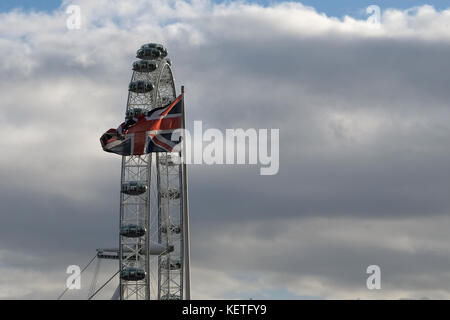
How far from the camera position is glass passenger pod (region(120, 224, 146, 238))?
10775 cm

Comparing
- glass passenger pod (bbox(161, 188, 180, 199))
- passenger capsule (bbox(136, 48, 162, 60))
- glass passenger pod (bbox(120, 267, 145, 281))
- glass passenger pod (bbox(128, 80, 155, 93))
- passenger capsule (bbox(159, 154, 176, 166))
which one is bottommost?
glass passenger pod (bbox(120, 267, 145, 281))

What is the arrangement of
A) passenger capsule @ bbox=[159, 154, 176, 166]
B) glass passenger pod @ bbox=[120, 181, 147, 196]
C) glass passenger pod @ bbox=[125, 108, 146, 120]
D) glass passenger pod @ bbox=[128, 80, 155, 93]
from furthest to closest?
1. passenger capsule @ bbox=[159, 154, 176, 166]
2. glass passenger pod @ bbox=[128, 80, 155, 93]
3. glass passenger pod @ bbox=[125, 108, 146, 120]
4. glass passenger pod @ bbox=[120, 181, 147, 196]

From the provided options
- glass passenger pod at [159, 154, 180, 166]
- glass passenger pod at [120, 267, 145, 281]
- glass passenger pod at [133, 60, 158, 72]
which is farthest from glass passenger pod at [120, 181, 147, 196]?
glass passenger pod at [133, 60, 158, 72]

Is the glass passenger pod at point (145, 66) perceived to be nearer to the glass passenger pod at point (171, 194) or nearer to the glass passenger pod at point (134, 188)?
the glass passenger pod at point (134, 188)

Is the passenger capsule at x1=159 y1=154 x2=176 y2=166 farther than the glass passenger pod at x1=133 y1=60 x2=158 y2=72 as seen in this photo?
Yes

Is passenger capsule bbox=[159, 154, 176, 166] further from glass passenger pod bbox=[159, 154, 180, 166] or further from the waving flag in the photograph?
the waving flag

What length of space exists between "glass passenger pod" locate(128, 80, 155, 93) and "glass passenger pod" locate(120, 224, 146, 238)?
52.2 feet

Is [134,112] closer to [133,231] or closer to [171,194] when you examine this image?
[171,194]

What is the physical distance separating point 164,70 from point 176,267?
80.5 ft

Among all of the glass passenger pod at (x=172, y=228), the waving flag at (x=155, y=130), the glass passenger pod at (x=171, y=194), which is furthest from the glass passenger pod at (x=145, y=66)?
the waving flag at (x=155, y=130)
